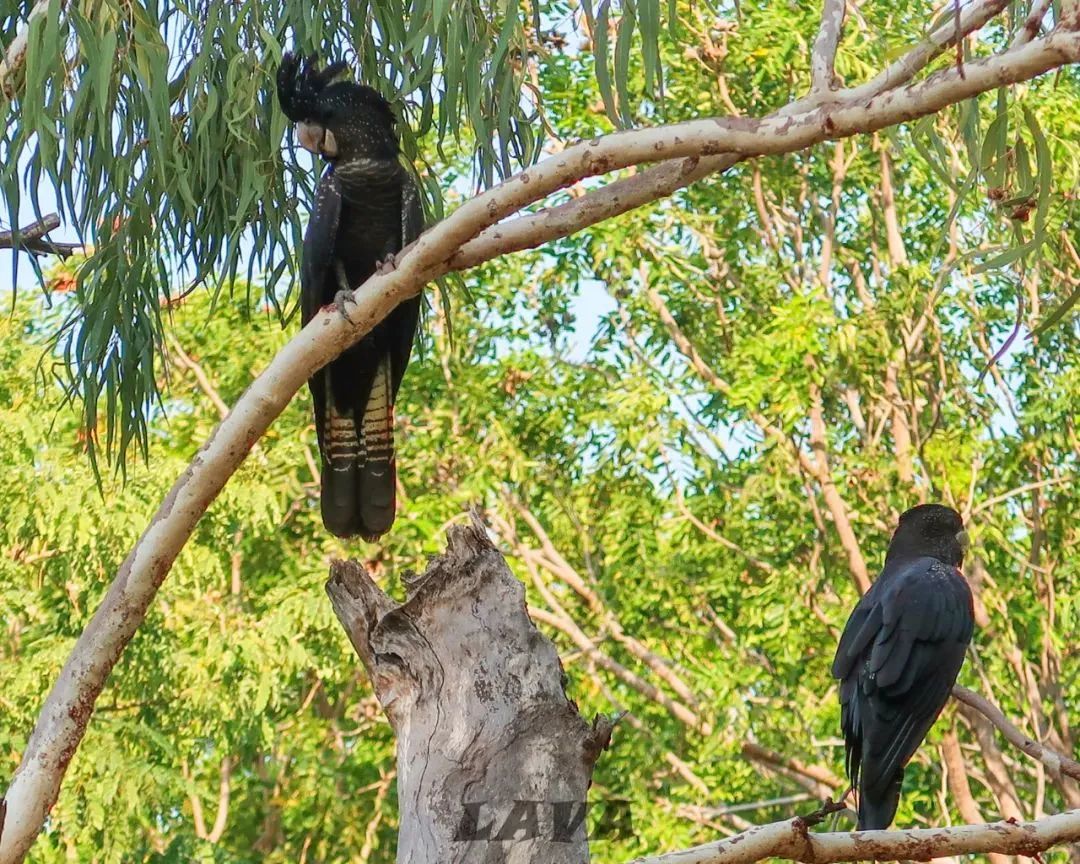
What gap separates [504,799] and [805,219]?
583 centimetres

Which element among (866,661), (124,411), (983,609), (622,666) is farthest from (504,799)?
(622,666)

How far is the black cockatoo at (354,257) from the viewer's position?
320 centimetres

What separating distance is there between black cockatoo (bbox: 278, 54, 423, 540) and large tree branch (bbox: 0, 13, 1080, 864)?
0.72 meters

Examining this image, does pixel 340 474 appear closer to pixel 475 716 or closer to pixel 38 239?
pixel 38 239

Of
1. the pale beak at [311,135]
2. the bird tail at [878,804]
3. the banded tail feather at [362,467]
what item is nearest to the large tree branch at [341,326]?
the banded tail feather at [362,467]

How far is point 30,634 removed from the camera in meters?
6.89

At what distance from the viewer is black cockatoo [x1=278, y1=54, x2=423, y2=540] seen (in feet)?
10.5

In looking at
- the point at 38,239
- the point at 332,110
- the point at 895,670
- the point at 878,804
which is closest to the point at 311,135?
the point at 332,110

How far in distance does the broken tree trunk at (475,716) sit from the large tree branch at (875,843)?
0.19m

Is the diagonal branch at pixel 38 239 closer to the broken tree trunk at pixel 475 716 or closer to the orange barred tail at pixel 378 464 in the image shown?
the orange barred tail at pixel 378 464

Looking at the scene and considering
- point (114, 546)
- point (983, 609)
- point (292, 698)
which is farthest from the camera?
point (292, 698)

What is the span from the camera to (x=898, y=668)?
9.25 ft

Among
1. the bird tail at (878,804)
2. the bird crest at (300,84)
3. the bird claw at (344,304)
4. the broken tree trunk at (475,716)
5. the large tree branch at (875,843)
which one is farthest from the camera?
the bird crest at (300,84)

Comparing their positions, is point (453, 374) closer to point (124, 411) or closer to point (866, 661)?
point (124, 411)
